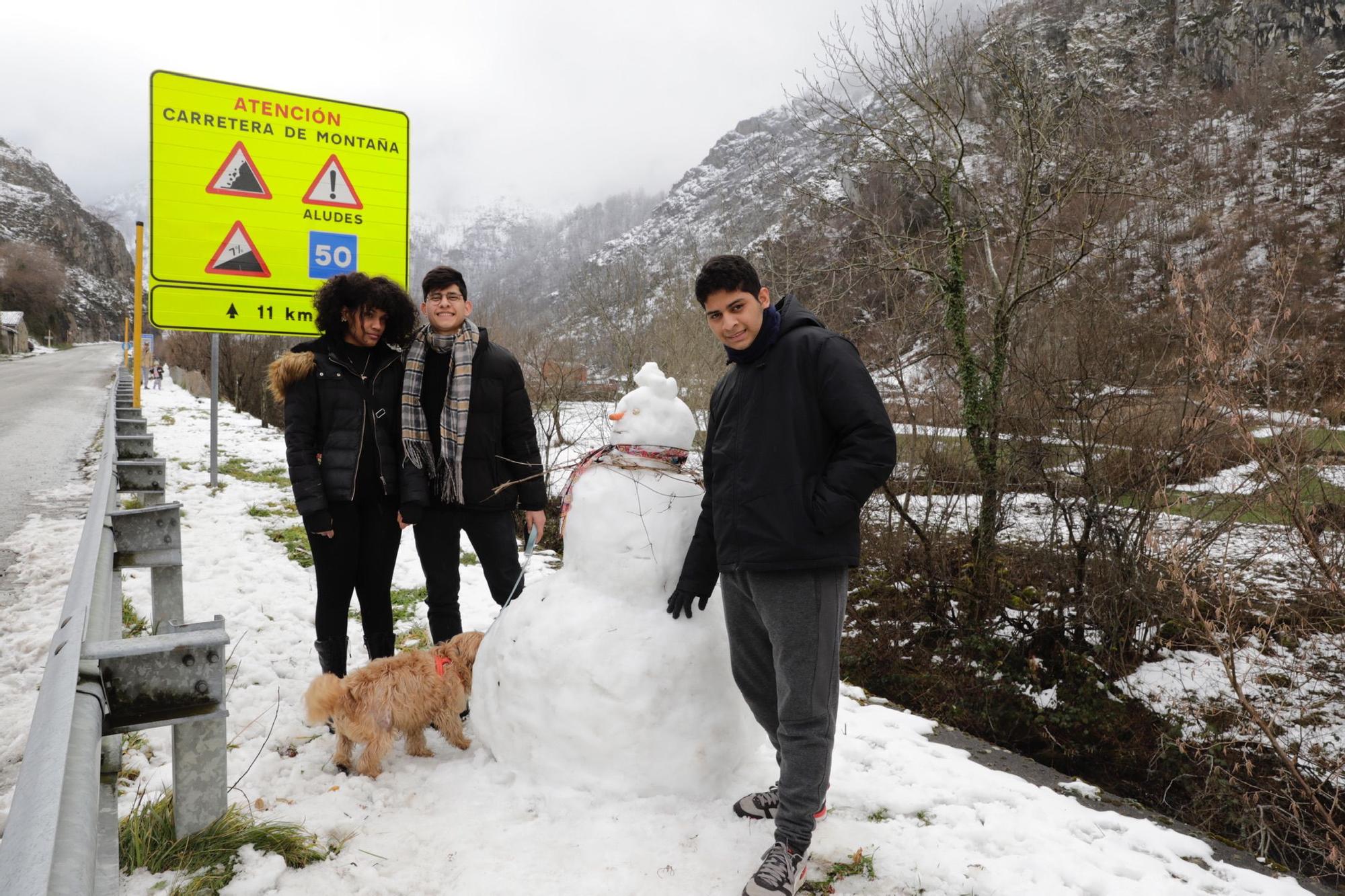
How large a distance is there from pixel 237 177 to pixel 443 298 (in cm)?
402

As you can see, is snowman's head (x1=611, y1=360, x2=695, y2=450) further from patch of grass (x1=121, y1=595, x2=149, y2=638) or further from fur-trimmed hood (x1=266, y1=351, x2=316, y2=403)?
patch of grass (x1=121, y1=595, x2=149, y2=638)

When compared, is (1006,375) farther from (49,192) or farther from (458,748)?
(49,192)

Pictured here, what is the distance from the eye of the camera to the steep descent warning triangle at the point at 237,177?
6.07 m

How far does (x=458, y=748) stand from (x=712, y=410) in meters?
1.92

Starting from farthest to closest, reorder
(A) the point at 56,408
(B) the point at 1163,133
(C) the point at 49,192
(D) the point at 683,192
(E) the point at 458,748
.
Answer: (D) the point at 683,192 → (C) the point at 49,192 → (A) the point at 56,408 → (B) the point at 1163,133 → (E) the point at 458,748

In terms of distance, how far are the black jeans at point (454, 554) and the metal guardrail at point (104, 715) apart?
1.05m

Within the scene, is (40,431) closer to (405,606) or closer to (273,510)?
(273,510)

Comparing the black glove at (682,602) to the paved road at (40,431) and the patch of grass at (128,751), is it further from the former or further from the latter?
the paved road at (40,431)

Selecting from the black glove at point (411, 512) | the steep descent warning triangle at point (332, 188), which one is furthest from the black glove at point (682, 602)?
the steep descent warning triangle at point (332, 188)

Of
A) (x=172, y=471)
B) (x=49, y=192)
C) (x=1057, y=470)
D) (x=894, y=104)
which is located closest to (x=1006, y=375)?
(x=1057, y=470)

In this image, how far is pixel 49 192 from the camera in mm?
93750

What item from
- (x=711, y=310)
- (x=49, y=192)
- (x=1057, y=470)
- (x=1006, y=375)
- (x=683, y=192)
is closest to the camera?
(x=711, y=310)

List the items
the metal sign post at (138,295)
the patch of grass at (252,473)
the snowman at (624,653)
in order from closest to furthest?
the snowman at (624,653) < the patch of grass at (252,473) < the metal sign post at (138,295)

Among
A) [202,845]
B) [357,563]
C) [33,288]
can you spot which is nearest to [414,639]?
[357,563]
